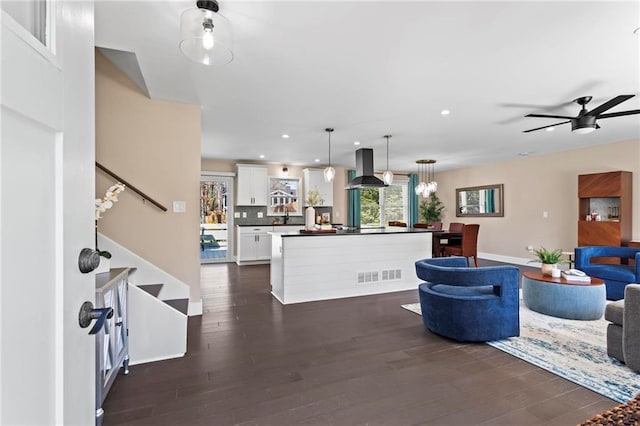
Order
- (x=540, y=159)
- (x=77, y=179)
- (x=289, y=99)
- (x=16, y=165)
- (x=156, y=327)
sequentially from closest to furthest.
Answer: (x=16, y=165), (x=77, y=179), (x=156, y=327), (x=289, y=99), (x=540, y=159)

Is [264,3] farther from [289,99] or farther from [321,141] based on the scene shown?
[321,141]

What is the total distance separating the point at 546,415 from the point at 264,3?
10.3ft

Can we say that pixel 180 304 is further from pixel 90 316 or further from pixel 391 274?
pixel 391 274

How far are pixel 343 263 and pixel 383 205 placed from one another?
210 inches

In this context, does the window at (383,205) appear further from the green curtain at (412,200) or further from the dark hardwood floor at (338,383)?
the dark hardwood floor at (338,383)

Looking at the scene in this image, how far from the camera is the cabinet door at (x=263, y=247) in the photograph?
743 centimetres

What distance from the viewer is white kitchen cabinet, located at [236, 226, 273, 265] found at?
23.9ft

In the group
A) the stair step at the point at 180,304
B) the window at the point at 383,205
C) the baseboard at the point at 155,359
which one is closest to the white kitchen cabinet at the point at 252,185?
the window at the point at 383,205

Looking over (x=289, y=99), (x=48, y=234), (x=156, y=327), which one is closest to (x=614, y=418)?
(x=48, y=234)

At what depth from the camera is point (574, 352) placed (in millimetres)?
2631

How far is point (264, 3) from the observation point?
1.96m

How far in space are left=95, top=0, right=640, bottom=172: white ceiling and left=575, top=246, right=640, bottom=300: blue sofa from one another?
1939 millimetres

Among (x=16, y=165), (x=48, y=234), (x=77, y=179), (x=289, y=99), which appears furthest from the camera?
(x=289, y=99)

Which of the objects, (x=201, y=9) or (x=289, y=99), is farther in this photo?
(x=289, y=99)
